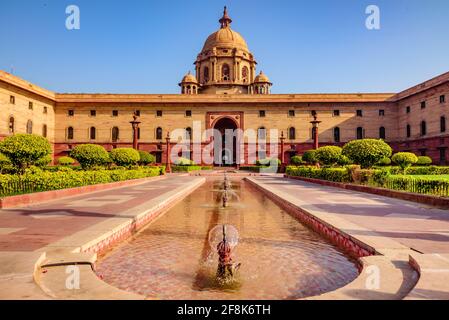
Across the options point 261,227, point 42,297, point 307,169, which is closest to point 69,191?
point 261,227

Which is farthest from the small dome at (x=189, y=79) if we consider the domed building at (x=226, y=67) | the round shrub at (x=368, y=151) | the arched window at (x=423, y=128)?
the round shrub at (x=368, y=151)

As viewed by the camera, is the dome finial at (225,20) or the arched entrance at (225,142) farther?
the dome finial at (225,20)

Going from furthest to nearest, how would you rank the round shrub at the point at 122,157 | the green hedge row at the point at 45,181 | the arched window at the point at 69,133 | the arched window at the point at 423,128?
1. the arched window at the point at 69,133
2. the arched window at the point at 423,128
3. the round shrub at the point at 122,157
4. the green hedge row at the point at 45,181

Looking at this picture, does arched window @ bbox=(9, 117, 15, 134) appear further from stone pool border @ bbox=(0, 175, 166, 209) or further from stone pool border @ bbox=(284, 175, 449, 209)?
stone pool border @ bbox=(284, 175, 449, 209)

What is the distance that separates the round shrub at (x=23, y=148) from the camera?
12500 mm

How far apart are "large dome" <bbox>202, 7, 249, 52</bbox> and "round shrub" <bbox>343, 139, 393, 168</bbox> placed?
39.3m

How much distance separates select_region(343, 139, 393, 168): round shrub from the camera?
16459 mm

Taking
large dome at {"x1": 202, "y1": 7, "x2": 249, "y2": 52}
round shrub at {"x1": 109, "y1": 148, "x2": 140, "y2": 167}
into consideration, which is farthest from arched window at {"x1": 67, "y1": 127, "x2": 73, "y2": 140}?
large dome at {"x1": 202, "y1": 7, "x2": 249, "y2": 52}

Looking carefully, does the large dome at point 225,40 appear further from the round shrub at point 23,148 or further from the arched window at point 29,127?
the round shrub at point 23,148

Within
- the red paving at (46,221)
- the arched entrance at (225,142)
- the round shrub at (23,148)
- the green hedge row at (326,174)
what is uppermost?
the arched entrance at (225,142)

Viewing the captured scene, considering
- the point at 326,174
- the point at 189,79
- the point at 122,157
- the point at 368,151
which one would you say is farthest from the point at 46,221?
the point at 189,79

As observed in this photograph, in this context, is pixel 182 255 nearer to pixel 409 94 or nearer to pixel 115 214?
pixel 115 214

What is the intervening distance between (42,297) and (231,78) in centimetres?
5067

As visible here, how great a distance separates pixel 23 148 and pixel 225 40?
44730 mm
